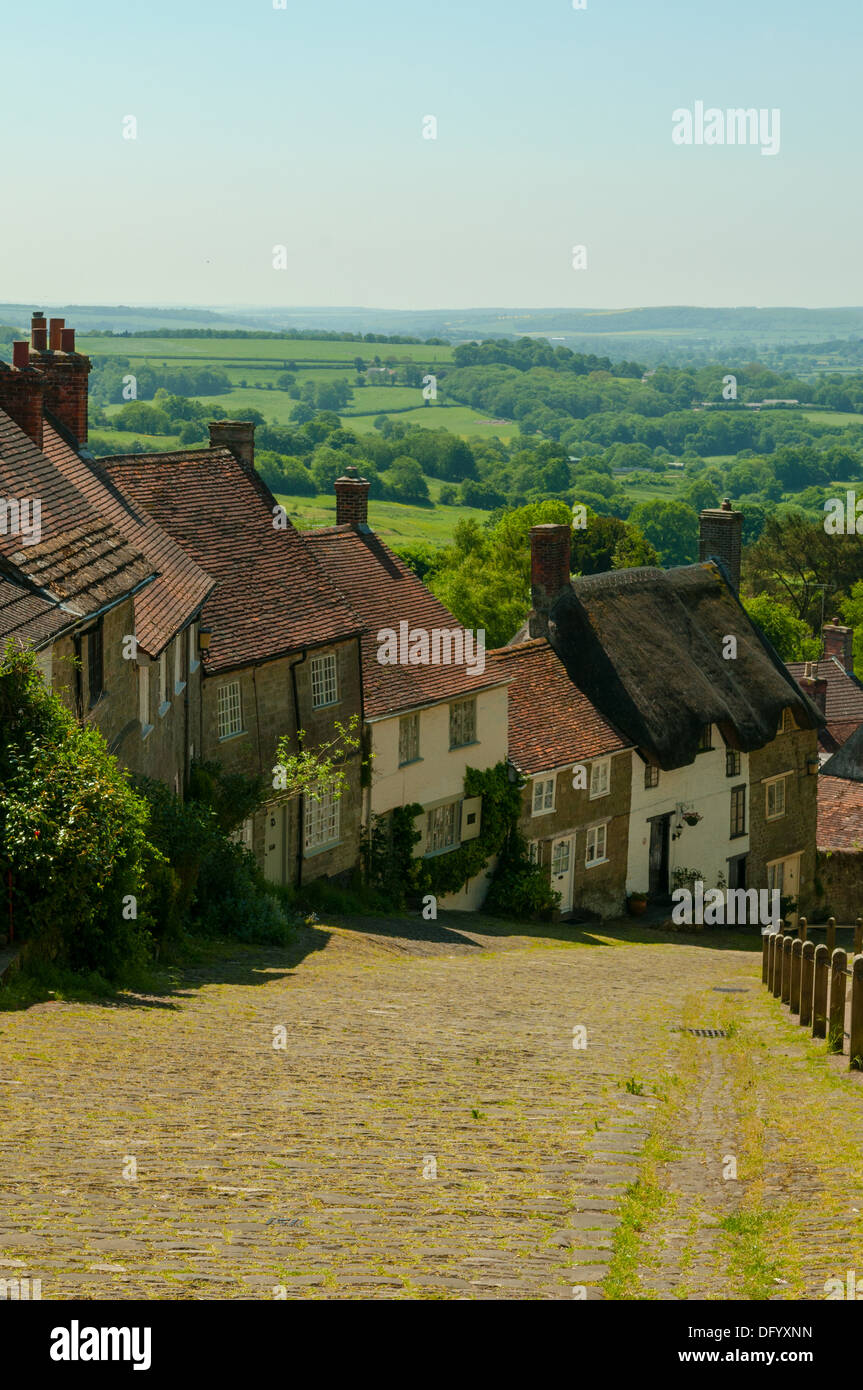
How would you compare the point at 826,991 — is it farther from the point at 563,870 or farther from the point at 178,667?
the point at 563,870

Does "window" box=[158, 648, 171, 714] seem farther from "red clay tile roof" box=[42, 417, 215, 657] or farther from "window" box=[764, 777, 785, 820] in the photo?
"window" box=[764, 777, 785, 820]

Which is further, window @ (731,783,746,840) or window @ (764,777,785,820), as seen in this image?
window @ (764,777,785,820)

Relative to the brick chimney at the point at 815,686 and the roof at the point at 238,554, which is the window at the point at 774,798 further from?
the brick chimney at the point at 815,686

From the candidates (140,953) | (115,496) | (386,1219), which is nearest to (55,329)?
(115,496)

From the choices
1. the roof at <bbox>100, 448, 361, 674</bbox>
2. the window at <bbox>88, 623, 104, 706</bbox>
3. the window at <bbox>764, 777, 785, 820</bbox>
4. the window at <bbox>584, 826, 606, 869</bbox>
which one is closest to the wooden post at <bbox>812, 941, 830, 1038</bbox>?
the window at <bbox>88, 623, 104, 706</bbox>

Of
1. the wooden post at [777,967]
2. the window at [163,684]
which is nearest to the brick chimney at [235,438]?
the window at [163,684]

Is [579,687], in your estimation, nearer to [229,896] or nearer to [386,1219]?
[229,896]
